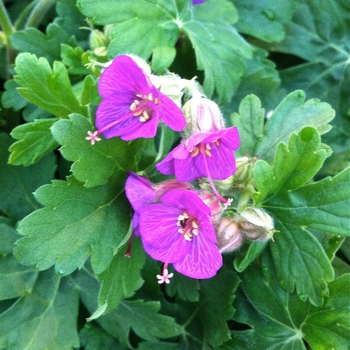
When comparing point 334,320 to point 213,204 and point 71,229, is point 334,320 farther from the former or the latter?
point 71,229

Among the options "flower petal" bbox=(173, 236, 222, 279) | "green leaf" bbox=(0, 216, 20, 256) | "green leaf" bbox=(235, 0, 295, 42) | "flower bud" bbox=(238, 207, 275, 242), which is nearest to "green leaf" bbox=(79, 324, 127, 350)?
"green leaf" bbox=(0, 216, 20, 256)

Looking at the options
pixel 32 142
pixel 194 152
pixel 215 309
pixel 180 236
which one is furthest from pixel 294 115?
pixel 32 142

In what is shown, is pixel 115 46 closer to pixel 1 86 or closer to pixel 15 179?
pixel 15 179

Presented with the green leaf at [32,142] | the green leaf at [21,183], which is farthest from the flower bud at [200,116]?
the green leaf at [21,183]

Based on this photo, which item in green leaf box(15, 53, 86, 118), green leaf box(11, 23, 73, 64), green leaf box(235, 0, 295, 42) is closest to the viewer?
green leaf box(15, 53, 86, 118)

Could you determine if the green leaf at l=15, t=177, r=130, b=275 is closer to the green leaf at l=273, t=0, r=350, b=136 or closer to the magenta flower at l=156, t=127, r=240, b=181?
the magenta flower at l=156, t=127, r=240, b=181

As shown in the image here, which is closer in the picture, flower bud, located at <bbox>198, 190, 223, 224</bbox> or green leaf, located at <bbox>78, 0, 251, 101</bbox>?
flower bud, located at <bbox>198, 190, 223, 224</bbox>
